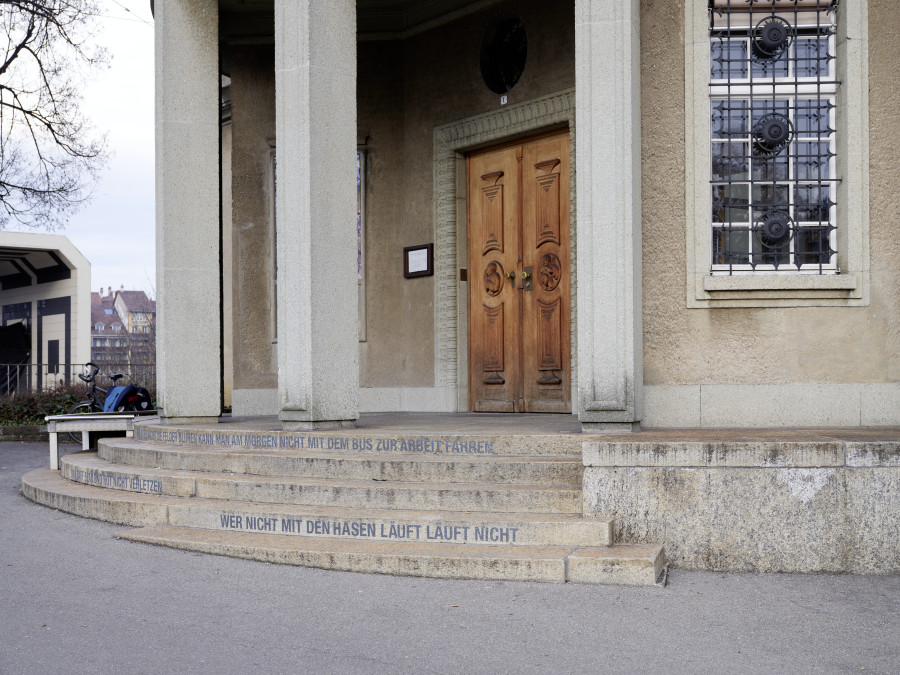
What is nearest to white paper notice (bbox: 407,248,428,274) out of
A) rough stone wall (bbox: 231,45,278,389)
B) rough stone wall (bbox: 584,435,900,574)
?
rough stone wall (bbox: 231,45,278,389)

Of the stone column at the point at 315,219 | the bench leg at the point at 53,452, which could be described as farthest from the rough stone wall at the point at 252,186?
the stone column at the point at 315,219

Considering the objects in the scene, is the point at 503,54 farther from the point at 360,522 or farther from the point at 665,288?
the point at 360,522

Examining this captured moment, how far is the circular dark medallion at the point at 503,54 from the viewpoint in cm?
995

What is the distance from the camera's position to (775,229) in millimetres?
7254

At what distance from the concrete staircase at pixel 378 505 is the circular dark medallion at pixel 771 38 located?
360 cm

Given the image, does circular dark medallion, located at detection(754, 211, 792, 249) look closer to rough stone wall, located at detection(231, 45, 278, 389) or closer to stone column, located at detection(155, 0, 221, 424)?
stone column, located at detection(155, 0, 221, 424)

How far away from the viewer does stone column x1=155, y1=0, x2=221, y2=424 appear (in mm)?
9117

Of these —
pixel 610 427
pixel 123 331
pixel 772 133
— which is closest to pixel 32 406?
pixel 610 427

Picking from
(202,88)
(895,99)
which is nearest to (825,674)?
(895,99)

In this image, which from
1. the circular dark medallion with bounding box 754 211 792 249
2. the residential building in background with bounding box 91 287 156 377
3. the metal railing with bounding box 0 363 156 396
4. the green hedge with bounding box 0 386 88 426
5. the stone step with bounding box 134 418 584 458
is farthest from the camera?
the residential building in background with bounding box 91 287 156 377

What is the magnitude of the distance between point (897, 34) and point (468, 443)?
15.2ft

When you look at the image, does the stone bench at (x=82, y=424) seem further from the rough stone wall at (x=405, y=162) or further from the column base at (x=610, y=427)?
the column base at (x=610, y=427)

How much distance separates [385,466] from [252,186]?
6.33 meters

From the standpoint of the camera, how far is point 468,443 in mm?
6508
